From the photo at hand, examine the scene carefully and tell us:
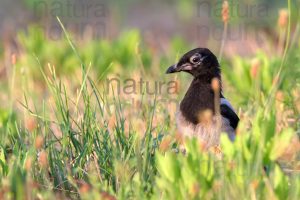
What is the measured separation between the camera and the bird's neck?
564cm

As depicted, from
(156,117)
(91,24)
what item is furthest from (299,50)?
(91,24)

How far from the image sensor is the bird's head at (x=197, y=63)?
235 inches

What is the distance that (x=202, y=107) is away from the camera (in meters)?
5.70

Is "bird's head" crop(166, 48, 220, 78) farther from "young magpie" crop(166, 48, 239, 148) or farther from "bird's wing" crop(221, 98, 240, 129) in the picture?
"bird's wing" crop(221, 98, 240, 129)

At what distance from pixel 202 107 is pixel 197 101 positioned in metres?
0.09

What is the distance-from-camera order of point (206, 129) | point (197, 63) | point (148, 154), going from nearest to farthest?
point (148, 154) < point (206, 129) < point (197, 63)

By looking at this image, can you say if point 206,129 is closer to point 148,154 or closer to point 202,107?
point 202,107

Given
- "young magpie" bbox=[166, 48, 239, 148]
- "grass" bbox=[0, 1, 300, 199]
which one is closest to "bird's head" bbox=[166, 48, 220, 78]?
"young magpie" bbox=[166, 48, 239, 148]

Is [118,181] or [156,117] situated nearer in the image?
[118,181]

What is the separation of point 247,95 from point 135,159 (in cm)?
242

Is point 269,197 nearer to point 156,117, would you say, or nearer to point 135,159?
point 135,159

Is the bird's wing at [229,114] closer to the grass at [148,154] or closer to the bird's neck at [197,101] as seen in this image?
the bird's neck at [197,101]

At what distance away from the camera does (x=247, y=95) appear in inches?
264

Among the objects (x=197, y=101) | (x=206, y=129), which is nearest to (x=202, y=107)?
(x=197, y=101)
